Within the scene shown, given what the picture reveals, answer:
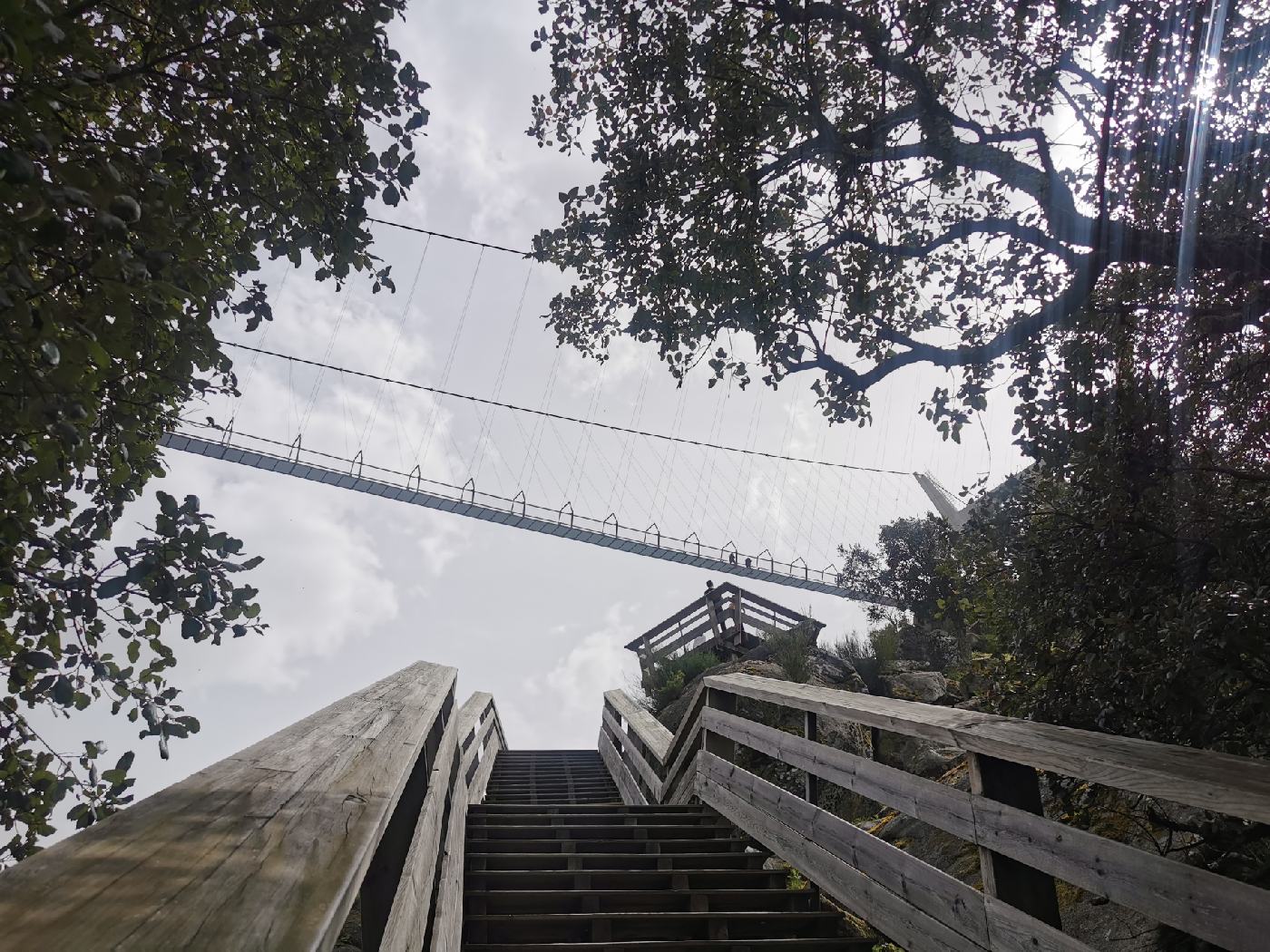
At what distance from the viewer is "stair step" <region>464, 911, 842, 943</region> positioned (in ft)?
10.2

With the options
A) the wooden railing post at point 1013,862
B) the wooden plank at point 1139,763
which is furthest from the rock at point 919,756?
the wooden plank at point 1139,763

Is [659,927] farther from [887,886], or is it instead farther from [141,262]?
[141,262]

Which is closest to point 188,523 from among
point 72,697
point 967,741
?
point 72,697

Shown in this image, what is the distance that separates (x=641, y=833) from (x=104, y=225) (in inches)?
163

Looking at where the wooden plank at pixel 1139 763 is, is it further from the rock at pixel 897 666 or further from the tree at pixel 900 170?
the rock at pixel 897 666

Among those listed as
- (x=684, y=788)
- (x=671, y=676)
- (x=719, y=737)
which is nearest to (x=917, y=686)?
(x=671, y=676)

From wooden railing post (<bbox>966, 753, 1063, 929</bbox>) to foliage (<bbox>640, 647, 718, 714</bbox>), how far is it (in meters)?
8.94

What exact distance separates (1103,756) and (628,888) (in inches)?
101

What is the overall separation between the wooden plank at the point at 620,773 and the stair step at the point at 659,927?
8.31 feet

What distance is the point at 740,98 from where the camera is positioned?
4199mm

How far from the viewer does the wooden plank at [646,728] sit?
597 cm

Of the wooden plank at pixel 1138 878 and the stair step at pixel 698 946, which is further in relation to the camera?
the stair step at pixel 698 946

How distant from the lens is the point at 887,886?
2.59 m

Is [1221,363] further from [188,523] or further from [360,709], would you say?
[188,523]
